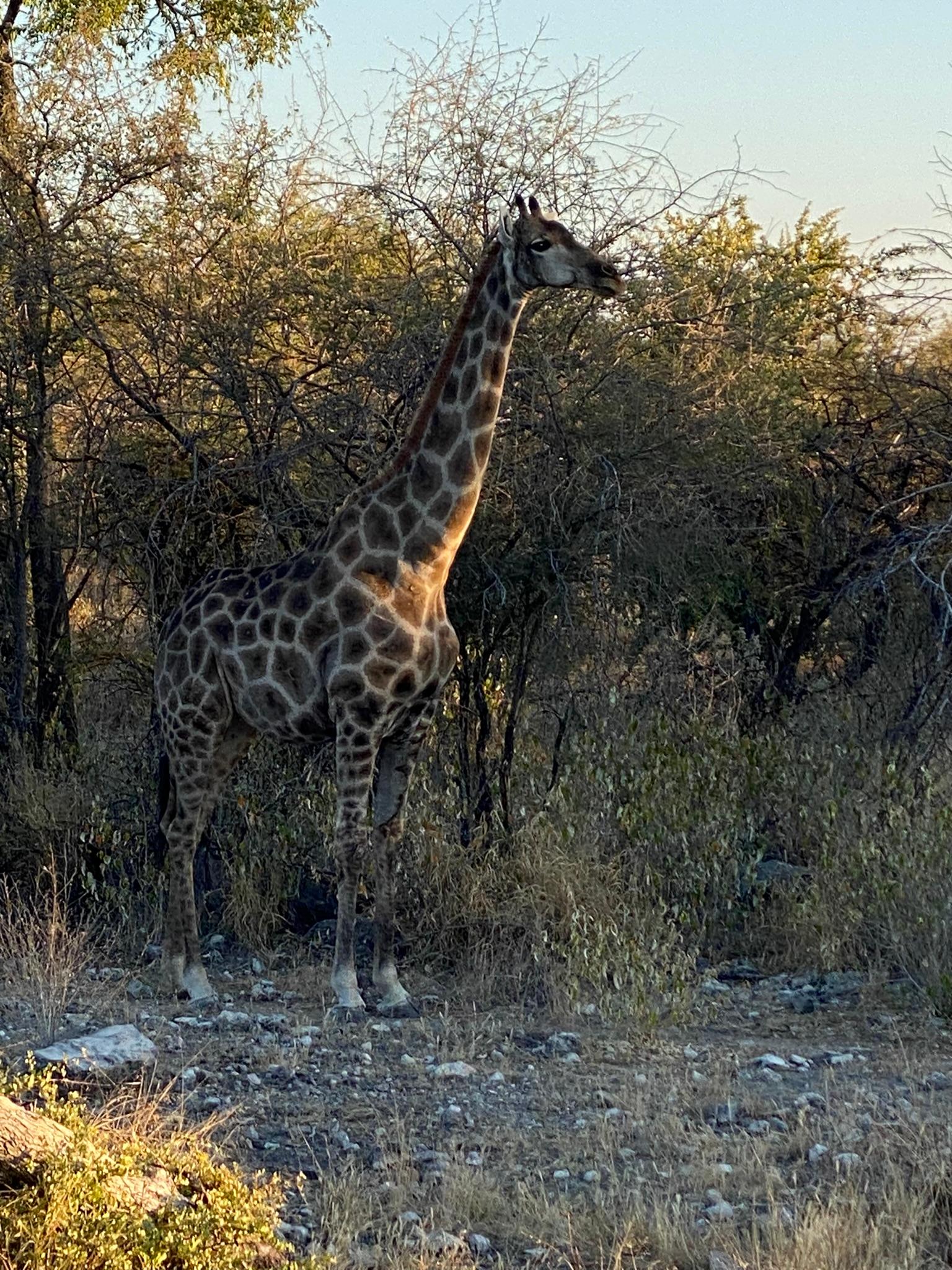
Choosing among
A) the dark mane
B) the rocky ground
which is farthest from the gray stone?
the dark mane

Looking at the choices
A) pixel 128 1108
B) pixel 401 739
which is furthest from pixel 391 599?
pixel 128 1108

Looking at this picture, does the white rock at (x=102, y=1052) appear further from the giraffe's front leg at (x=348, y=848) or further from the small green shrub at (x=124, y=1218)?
the giraffe's front leg at (x=348, y=848)

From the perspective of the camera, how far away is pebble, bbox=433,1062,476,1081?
21.9ft

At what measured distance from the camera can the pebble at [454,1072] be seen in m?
6.68

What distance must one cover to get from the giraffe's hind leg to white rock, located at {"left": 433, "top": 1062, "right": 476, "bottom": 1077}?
1.94 m

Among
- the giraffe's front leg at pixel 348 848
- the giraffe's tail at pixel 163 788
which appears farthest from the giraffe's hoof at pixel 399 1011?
the giraffe's tail at pixel 163 788

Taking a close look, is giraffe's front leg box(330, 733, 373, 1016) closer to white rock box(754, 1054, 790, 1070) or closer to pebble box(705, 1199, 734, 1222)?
white rock box(754, 1054, 790, 1070)

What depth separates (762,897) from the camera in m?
9.41

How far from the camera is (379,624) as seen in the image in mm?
7871

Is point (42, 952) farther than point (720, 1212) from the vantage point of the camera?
Yes

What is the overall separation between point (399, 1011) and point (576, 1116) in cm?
186

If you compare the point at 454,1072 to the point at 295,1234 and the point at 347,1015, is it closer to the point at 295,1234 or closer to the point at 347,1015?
the point at 347,1015

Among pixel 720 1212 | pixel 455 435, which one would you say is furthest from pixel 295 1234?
pixel 455 435

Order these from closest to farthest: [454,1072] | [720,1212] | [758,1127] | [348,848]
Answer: [720,1212] < [758,1127] < [454,1072] < [348,848]
